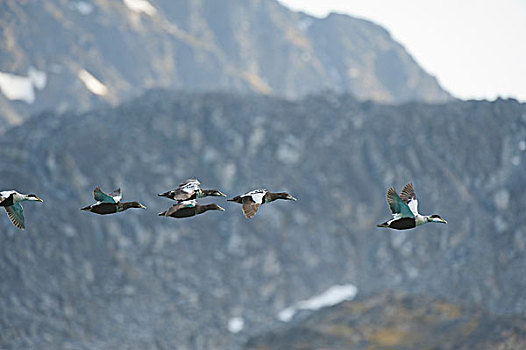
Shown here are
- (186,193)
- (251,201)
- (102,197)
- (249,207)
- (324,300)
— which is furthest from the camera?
(324,300)

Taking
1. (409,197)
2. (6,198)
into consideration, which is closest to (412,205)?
(409,197)

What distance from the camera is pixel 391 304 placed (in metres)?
160

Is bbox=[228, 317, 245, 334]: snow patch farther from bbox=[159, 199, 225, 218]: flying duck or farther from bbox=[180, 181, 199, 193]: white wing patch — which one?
bbox=[159, 199, 225, 218]: flying duck

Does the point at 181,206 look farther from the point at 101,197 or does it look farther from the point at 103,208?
the point at 101,197

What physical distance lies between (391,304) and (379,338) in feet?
53.0

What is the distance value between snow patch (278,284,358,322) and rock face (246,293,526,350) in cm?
1977

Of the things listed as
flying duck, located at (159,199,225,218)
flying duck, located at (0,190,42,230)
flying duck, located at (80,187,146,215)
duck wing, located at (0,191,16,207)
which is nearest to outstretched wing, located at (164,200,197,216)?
flying duck, located at (159,199,225,218)

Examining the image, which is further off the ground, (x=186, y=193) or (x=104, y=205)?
(x=186, y=193)

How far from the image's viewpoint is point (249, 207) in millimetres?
29266

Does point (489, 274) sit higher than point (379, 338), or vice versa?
point (489, 274)

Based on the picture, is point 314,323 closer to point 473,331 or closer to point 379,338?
point 379,338

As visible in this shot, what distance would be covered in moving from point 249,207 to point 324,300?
536 ft

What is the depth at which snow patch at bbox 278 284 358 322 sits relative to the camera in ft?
608

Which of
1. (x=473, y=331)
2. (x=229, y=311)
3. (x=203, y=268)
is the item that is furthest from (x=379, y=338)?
(x=203, y=268)
